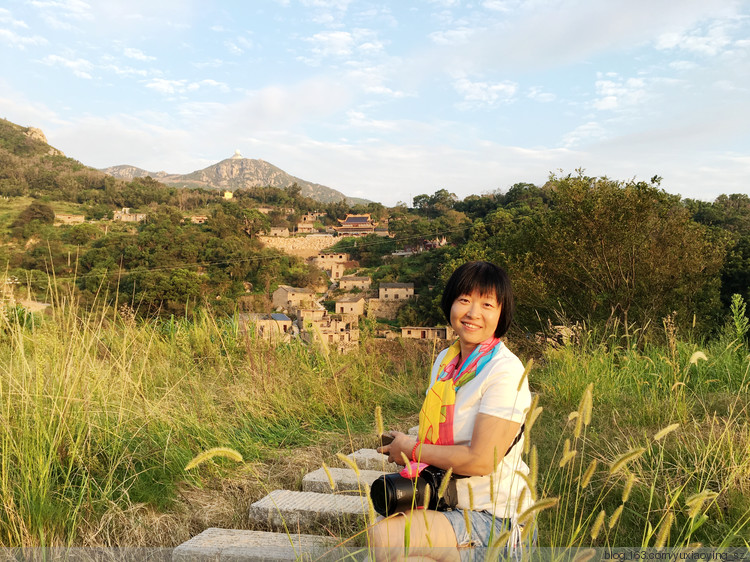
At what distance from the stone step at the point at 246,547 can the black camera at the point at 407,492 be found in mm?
445

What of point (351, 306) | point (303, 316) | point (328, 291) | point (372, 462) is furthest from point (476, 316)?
point (328, 291)

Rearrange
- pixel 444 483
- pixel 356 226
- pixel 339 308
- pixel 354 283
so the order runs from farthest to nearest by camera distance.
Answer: pixel 356 226
pixel 354 283
pixel 339 308
pixel 444 483

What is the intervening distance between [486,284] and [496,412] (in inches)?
16.5

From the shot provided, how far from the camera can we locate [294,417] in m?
3.37

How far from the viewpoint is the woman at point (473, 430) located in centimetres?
130

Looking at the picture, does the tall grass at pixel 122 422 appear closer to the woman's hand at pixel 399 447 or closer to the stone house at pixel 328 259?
the woman's hand at pixel 399 447

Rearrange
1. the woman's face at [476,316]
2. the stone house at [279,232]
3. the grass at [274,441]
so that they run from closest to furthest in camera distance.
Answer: the woman's face at [476,316], the grass at [274,441], the stone house at [279,232]

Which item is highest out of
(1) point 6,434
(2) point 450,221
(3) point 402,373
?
(2) point 450,221

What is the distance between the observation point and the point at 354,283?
4697 cm

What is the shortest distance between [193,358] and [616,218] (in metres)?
9.73

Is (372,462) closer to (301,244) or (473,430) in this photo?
(473,430)

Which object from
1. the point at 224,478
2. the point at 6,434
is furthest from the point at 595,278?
the point at 6,434

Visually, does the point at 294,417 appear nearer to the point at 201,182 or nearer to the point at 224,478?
the point at 224,478

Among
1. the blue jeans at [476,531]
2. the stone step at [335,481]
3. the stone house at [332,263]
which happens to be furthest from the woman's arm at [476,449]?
the stone house at [332,263]
